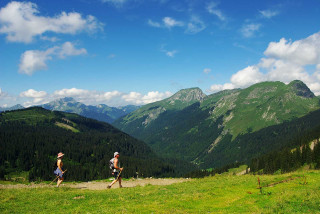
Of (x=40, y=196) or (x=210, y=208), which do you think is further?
(x=40, y=196)

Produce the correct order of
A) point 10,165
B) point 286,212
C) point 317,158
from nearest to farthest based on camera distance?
point 286,212, point 317,158, point 10,165

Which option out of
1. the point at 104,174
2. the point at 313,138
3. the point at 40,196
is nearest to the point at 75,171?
the point at 104,174

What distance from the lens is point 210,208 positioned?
57.3 ft

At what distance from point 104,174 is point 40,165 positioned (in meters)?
46.1

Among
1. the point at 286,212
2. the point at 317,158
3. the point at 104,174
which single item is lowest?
the point at 104,174

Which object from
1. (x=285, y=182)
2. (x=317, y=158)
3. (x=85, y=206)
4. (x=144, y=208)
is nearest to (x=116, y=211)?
(x=144, y=208)

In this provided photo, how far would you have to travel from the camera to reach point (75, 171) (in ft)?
498

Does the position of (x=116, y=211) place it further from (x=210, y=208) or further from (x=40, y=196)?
(x=40, y=196)

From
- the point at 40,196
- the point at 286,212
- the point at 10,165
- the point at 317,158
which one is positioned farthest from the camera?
the point at 10,165

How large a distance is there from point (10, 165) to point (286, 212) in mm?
178584

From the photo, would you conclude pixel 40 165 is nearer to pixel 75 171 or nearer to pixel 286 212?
pixel 75 171

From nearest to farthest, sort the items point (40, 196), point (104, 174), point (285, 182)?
point (40, 196)
point (285, 182)
point (104, 174)

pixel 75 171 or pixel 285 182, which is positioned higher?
pixel 285 182

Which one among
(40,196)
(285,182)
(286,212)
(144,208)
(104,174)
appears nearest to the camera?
(286,212)
